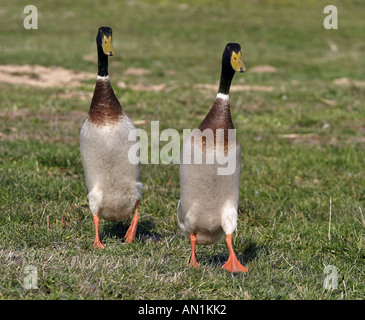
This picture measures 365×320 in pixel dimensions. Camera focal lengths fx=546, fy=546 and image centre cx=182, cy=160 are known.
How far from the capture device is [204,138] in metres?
4.58

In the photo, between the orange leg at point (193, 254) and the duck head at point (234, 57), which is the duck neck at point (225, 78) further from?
the orange leg at point (193, 254)

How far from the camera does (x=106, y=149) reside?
5.12m

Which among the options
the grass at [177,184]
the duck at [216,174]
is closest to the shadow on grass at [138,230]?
the grass at [177,184]

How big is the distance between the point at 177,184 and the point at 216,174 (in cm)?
304

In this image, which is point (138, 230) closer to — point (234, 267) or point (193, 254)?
point (193, 254)

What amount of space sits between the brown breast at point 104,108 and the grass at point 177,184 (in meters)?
1.13

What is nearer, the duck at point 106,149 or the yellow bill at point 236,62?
the yellow bill at point 236,62

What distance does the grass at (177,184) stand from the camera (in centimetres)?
418

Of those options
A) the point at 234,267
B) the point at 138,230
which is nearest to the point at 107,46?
the point at 138,230

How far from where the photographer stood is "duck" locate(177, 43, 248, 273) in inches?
179

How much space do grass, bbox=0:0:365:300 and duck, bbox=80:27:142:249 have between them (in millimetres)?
420
